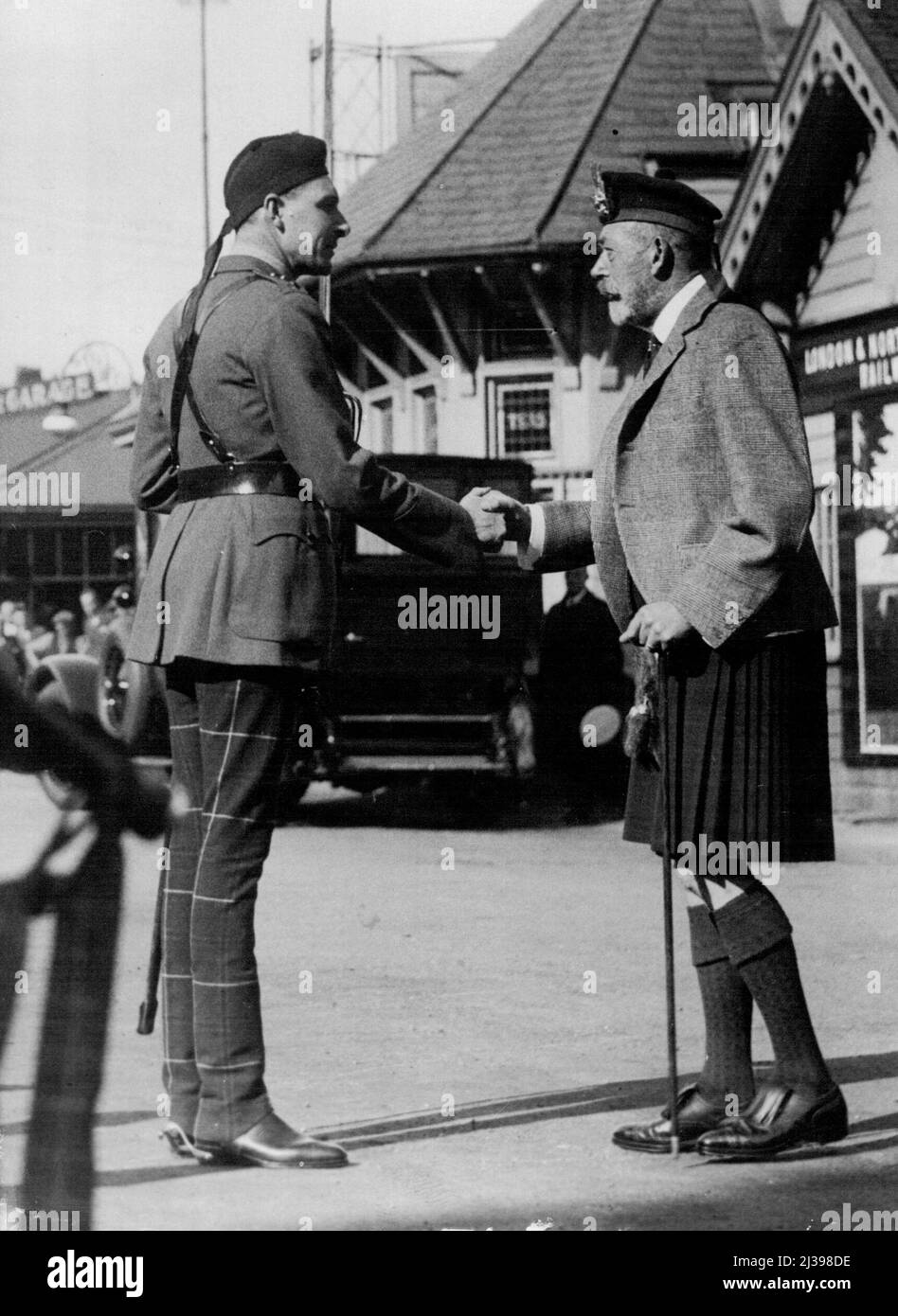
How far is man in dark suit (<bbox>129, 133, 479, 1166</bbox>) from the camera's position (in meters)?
4.00

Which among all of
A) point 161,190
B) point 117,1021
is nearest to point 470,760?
point 161,190

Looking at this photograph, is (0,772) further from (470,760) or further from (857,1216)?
(857,1216)

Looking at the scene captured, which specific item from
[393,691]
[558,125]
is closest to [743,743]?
[393,691]

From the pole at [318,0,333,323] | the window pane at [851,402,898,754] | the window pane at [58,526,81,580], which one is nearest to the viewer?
the pole at [318,0,333,323]

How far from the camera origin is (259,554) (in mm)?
4020

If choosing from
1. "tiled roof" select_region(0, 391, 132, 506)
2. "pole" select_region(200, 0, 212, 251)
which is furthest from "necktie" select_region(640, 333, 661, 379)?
"tiled roof" select_region(0, 391, 132, 506)

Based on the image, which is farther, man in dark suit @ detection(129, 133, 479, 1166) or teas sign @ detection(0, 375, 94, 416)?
teas sign @ detection(0, 375, 94, 416)

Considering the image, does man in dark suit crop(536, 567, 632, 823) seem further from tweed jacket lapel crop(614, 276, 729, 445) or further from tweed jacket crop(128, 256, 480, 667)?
tweed jacket crop(128, 256, 480, 667)

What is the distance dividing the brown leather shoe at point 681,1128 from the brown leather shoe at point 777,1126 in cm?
4

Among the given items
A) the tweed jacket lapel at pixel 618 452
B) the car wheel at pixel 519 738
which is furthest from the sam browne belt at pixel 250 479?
the car wheel at pixel 519 738

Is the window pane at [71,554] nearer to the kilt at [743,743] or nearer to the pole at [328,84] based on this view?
the pole at [328,84]
